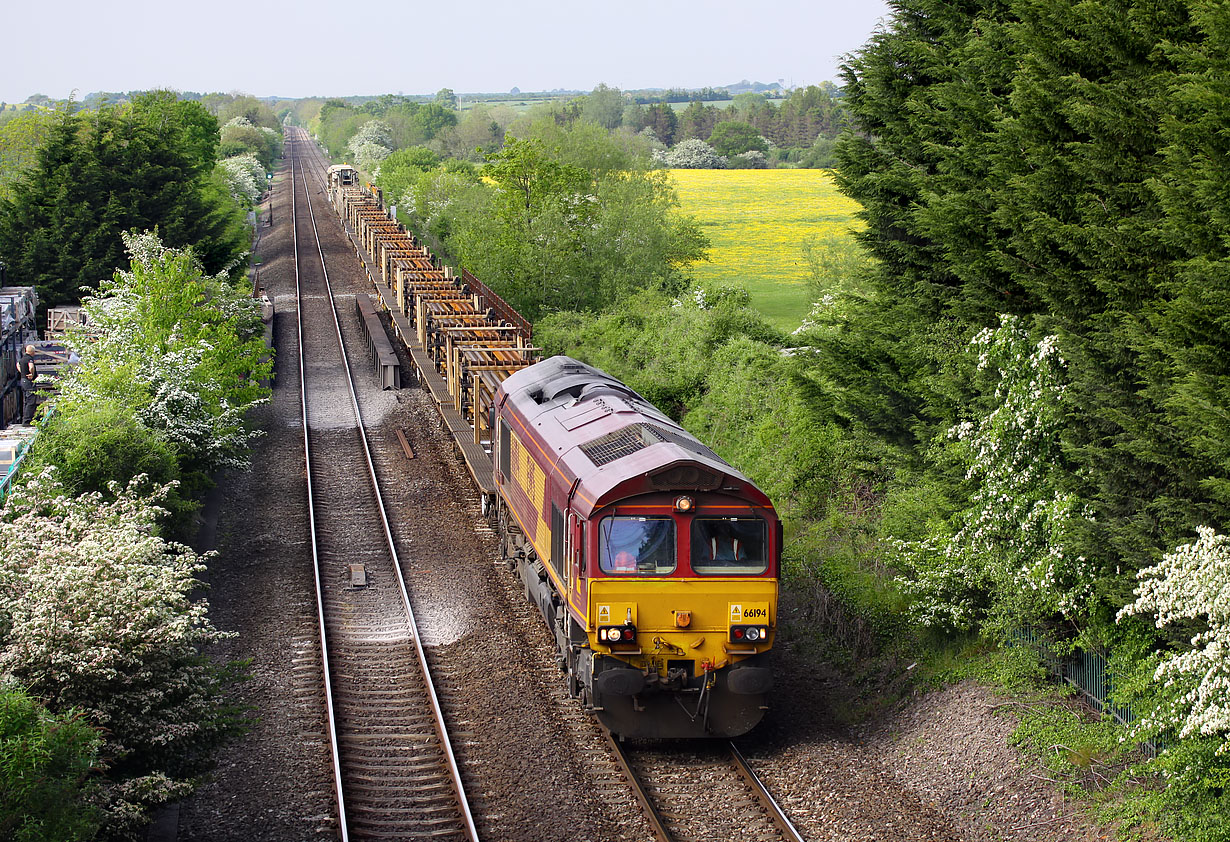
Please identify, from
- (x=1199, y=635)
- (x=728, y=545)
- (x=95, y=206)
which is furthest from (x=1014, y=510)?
(x=95, y=206)

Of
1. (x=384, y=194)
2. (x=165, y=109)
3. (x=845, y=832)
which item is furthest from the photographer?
→ (x=384, y=194)

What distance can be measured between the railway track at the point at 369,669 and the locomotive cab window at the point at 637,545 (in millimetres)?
2999

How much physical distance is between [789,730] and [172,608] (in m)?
7.50

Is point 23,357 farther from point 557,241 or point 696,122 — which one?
point 696,122

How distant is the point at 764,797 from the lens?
39.7ft

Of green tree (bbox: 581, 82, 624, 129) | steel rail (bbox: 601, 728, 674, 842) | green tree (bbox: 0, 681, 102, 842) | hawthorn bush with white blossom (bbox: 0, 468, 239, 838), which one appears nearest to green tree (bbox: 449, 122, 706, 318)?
steel rail (bbox: 601, 728, 674, 842)

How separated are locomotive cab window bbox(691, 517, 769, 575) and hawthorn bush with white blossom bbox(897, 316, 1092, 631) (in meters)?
2.59

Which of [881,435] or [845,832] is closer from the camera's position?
[845,832]

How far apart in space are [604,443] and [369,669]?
500cm

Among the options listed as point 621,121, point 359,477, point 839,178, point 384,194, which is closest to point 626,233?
point 359,477

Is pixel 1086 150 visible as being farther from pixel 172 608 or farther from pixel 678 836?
pixel 172 608

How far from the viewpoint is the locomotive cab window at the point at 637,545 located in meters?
12.8

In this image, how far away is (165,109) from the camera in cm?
7612

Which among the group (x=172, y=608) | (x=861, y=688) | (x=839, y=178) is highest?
(x=839, y=178)
